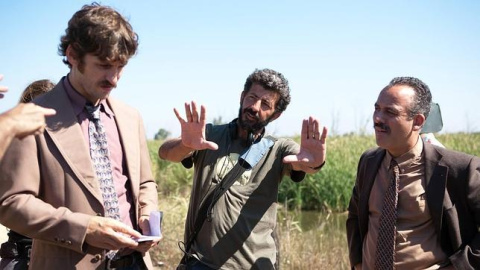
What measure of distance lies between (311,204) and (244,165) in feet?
29.1

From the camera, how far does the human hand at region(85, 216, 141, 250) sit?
2518 mm

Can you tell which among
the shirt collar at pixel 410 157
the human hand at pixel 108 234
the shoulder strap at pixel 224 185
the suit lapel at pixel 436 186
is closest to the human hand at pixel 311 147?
the shoulder strap at pixel 224 185

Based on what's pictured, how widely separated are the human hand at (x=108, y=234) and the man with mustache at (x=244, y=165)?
85 cm

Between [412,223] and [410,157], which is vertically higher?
[410,157]

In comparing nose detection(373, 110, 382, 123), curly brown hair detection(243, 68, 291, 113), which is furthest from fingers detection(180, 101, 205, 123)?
nose detection(373, 110, 382, 123)

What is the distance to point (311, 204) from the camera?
12070mm

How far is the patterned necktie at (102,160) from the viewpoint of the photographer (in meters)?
2.69

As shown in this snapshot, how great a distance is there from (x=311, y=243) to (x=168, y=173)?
6317mm

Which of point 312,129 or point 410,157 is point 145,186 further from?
point 410,157

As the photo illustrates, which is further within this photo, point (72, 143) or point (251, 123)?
point (251, 123)

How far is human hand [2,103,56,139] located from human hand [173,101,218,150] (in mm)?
1074

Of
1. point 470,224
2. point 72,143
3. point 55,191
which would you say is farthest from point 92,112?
point 470,224

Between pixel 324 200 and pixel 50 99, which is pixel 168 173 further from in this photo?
pixel 50 99

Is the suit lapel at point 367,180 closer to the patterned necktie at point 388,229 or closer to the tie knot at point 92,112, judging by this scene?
the patterned necktie at point 388,229
